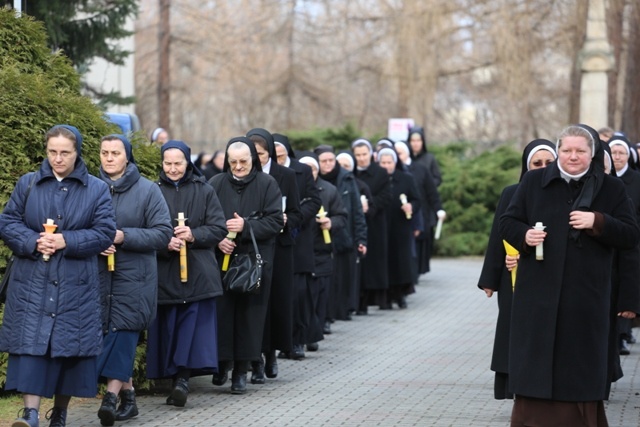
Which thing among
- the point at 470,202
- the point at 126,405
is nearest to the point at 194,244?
the point at 126,405

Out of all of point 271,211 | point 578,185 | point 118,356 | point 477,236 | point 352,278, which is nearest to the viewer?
point 578,185

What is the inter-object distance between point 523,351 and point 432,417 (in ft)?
6.65

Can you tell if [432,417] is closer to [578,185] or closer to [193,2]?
[578,185]

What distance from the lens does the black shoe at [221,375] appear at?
1148 cm

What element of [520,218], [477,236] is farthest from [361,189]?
[477,236]

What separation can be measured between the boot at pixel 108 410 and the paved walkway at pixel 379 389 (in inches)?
10.0

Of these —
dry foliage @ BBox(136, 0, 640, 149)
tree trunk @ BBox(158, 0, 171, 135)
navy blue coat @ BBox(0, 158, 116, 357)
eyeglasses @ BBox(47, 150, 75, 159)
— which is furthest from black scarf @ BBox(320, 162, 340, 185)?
tree trunk @ BBox(158, 0, 171, 135)

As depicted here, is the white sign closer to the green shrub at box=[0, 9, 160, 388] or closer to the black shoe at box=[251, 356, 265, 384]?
the black shoe at box=[251, 356, 265, 384]

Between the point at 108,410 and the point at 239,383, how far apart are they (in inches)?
80.9

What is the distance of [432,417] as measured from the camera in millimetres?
10156

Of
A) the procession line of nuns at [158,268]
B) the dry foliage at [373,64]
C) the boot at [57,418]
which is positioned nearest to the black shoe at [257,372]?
the procession line of nuns at [158,268]

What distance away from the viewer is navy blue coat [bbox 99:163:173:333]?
938cm

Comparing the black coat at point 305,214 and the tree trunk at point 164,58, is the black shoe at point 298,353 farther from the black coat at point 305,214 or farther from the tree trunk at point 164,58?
the tree trunk at point 164,58

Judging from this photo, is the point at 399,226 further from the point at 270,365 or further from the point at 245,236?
the point at 245,236
